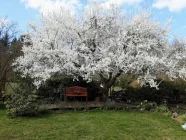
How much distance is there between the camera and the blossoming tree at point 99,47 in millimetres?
11242

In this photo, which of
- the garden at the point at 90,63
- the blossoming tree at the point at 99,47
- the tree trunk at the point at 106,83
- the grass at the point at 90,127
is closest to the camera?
the grass at the point at 90,127

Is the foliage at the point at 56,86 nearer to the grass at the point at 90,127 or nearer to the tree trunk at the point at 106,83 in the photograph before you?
the tree trunk at the point at 106,83

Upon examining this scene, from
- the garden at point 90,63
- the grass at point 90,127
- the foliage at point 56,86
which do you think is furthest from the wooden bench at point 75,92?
the grass at point 90,127

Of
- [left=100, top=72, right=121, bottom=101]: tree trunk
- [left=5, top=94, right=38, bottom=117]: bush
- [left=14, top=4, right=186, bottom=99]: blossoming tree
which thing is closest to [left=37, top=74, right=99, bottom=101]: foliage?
[left=14, top=4, right=186, bottom=99]: blossoming tree

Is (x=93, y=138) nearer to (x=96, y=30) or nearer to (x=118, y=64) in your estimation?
(x=118, y=64)

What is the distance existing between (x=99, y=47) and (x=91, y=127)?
15.6 feet

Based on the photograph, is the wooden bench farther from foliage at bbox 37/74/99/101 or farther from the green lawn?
the green lawn

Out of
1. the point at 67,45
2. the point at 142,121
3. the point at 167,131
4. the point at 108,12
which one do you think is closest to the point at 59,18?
the point at 67,45

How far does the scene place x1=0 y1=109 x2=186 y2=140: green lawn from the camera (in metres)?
7.12

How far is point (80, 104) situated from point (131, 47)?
3.57 meters

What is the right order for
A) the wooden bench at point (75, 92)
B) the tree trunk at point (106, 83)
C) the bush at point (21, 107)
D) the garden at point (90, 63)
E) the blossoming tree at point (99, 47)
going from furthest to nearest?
the tree trunk at point (106, 83), the wooden bench at point (75, 92), the blossoming tree at point (99, 47), the garden at point (90, 63), the bush at point (21, 107)

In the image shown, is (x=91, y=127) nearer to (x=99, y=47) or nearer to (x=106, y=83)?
(x=99, y=47)

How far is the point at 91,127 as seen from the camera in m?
7.98

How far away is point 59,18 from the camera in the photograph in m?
11.9
